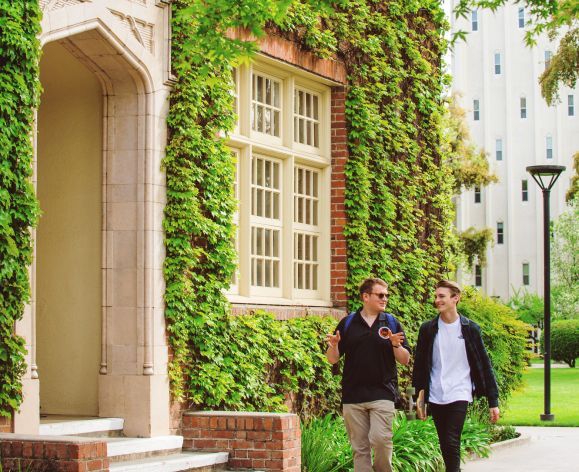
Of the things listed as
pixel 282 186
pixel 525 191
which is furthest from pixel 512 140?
pixel 282 186

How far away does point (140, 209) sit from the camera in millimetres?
11359

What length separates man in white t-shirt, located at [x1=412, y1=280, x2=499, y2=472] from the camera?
390 inches

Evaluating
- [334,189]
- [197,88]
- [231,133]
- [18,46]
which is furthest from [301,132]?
[18,46]

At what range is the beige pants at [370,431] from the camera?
1007 centimetres

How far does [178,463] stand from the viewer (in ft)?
34.2

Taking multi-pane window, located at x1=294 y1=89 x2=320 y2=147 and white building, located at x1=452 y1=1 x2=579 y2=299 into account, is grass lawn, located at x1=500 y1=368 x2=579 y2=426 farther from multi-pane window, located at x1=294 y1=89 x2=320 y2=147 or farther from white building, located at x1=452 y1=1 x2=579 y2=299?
white building, located at x1=452 y1=1 x2=579 y2=299

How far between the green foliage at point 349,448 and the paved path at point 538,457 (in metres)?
0.33

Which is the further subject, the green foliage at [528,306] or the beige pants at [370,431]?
the green foliage at [528,306]

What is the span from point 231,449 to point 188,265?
1791 mm

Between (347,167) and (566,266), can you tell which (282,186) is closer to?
(347,167)

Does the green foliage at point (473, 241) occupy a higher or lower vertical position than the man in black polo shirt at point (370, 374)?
higher

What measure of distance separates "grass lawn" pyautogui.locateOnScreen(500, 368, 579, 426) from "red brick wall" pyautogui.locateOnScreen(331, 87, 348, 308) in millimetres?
4713

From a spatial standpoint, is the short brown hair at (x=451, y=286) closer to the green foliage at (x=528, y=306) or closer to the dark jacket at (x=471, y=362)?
the dark jacket at (x=471, y=362)

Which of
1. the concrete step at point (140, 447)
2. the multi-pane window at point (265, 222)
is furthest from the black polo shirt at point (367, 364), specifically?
the multi-pane window at point (265, 222)
